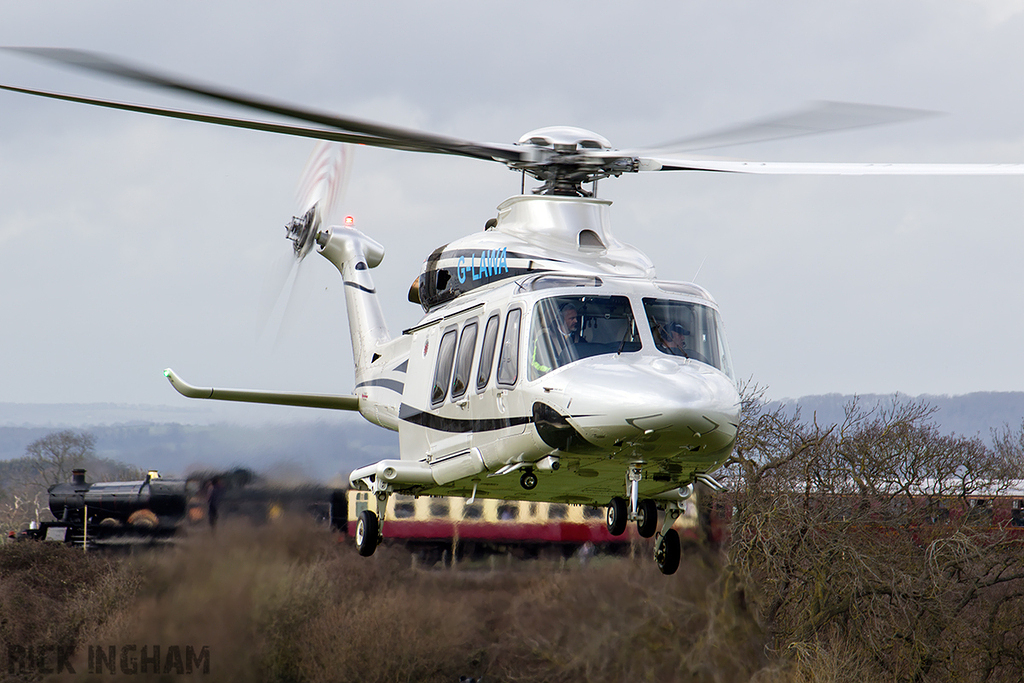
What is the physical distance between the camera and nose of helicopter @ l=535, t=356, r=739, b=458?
9734mm

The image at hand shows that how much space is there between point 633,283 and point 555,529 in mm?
12119

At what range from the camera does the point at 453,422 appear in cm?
1211

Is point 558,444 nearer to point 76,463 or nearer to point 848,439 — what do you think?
point 848,439

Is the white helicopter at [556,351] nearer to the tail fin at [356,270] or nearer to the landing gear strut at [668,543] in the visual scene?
the landing gear strut at [668,543]

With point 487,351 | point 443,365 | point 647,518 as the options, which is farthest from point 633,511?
point 443,365


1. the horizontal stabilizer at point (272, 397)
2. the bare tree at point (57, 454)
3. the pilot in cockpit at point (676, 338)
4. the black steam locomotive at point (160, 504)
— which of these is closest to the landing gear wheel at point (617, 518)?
the pilot in cockpit at point (676, 338)

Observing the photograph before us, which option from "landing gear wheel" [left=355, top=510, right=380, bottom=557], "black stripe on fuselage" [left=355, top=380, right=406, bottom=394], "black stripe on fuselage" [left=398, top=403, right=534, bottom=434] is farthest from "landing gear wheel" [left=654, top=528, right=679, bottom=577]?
"black stripe on fuselage" [left=355, top=380, right=406, bottom=394]

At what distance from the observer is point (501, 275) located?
12.0 meters

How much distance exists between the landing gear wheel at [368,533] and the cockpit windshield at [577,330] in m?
3.69

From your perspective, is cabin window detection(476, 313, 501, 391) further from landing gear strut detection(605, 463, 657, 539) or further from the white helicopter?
landing gear strut detection(605, 463, 657, 539)

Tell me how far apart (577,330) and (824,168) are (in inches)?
128

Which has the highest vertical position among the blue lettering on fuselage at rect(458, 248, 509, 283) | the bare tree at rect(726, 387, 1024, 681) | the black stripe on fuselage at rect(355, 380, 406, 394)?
the blue lettering on fuselage at rect(458, 248, 509, 283)

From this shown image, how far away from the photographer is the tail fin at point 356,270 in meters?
16.9

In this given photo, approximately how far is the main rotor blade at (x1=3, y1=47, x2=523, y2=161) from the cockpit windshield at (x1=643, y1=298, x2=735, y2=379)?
243 centimetres
